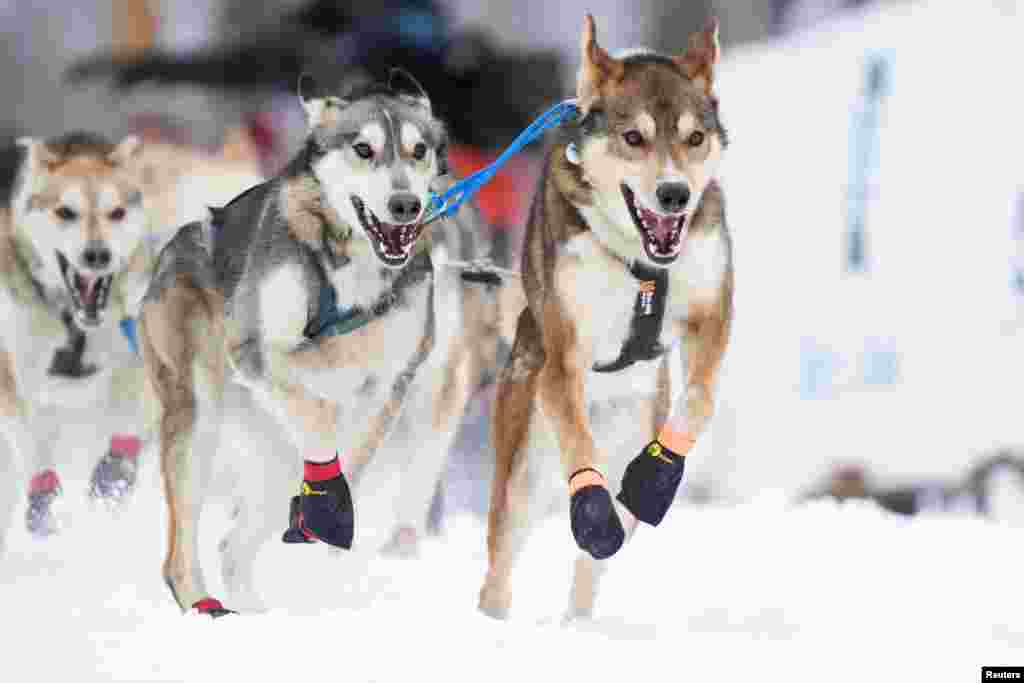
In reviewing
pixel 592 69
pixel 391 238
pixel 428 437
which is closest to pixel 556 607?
pixel 428 437

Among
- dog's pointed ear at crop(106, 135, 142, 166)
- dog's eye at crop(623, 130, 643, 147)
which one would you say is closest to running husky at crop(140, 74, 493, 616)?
dog's eye at crop(623, 130, 643, 147)

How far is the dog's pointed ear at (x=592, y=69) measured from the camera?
425 centimetres

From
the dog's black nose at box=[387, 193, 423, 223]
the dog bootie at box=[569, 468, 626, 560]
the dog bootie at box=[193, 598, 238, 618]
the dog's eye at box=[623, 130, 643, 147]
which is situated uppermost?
the dog's eye at box=[623, 130, 643, 147]

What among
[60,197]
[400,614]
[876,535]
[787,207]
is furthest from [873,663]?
[787,207]

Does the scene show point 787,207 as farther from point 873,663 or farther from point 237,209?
point 873,663

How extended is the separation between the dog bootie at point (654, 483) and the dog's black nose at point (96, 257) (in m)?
2.13

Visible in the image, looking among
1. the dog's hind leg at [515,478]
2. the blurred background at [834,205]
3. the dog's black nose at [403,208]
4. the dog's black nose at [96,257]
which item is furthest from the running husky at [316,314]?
the blurred background at [834,205]

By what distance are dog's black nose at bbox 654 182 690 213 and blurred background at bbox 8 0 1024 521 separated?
3.23 meters

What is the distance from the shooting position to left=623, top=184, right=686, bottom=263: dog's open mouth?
13.4 feet

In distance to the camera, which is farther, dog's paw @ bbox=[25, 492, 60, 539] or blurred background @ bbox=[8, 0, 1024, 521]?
blurred background @ bbox=[8, 0, 1024, 521]

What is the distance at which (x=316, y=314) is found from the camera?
4.40 m

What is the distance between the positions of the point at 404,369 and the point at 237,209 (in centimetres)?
72

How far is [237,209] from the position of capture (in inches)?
191

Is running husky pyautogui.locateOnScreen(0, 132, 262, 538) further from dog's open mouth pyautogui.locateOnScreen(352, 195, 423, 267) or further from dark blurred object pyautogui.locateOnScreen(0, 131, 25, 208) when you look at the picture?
dog's open mouth pyautogui.locateOnScreen(352, 195, 423, 267)
